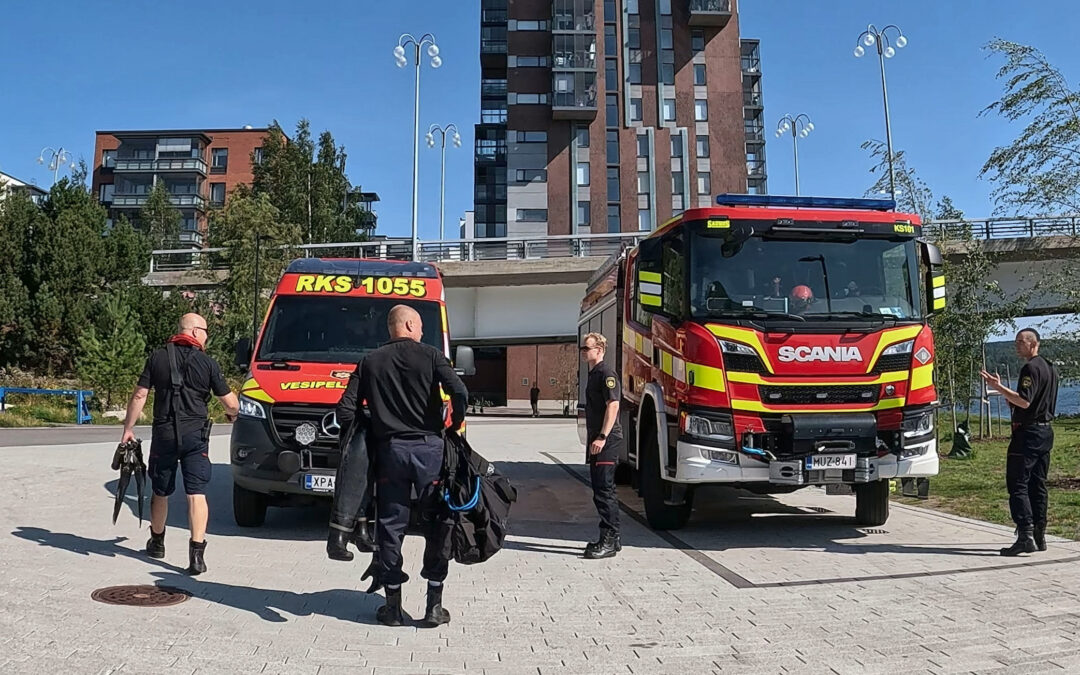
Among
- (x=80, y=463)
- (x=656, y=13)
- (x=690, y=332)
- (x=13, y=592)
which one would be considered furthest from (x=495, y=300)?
(x=656, y=13)

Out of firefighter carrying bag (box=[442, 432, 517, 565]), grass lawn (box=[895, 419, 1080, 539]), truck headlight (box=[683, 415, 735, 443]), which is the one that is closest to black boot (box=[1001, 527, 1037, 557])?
grass lawn (box=[895, 419, 1080, 539])

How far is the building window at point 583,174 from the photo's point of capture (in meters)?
62.7

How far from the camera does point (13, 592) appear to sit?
571 cm

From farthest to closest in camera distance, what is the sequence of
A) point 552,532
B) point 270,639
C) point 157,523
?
point 552,532
point 157,523
point 270,639

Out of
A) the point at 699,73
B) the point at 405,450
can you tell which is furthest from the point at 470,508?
the point at 699,73

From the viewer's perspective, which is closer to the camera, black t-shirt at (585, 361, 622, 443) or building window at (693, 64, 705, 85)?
black t-shirt at (585, 361, 622, 443)

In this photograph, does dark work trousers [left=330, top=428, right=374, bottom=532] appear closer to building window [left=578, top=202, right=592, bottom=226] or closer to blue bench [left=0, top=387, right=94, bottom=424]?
blue bench [left=0, top=387, right=94, bottom=424]

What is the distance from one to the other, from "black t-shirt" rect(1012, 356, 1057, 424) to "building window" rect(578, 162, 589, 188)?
184ft

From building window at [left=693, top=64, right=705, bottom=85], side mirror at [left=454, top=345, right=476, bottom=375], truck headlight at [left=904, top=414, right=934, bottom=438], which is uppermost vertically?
building window at [left=693, top=64, right=705, bottom=85]

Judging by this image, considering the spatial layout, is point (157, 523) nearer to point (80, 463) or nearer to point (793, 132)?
point (80, 463)

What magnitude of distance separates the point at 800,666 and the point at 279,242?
36610 millimetres

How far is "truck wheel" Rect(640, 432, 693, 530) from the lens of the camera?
880 cm

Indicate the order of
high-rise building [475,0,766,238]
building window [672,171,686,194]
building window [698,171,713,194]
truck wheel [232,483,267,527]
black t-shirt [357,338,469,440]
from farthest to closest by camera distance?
building window [698,171,713,194] < building window [672,171,686,194] < high-rise building [475,0,766,238] < truck wheel [232,483,267,527] < black t-shirt [357,338,469,440]

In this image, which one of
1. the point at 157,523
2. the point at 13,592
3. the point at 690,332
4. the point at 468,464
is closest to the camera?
the point at 468,464
